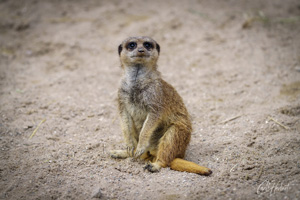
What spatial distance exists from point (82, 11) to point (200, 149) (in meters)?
5.41

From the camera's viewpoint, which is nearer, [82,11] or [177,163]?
[177,163]

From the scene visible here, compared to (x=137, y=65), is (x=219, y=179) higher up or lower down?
lower down

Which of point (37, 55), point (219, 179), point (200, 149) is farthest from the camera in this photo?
point (37, 55)

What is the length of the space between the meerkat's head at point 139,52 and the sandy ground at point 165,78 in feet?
3.98

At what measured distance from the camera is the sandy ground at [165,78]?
2.96 m

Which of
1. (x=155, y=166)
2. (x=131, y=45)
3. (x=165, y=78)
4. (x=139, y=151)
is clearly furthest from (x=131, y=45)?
(x=165, y=78)

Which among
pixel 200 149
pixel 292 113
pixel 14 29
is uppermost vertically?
pixel 14 29

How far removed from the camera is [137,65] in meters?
3.47

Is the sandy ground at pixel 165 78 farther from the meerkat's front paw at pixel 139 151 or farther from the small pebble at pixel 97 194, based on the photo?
the meerkat's front paw at pixel 139 151

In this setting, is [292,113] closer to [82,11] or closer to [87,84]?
[87,84]

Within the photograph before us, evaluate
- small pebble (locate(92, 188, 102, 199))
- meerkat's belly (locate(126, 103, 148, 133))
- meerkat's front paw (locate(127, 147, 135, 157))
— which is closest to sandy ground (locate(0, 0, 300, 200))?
small pebble (locate(92, 188, 102, 199))

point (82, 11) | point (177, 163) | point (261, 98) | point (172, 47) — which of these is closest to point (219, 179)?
point (177, 163)

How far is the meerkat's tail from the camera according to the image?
9.93 ft

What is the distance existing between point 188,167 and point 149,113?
767 millimetres
